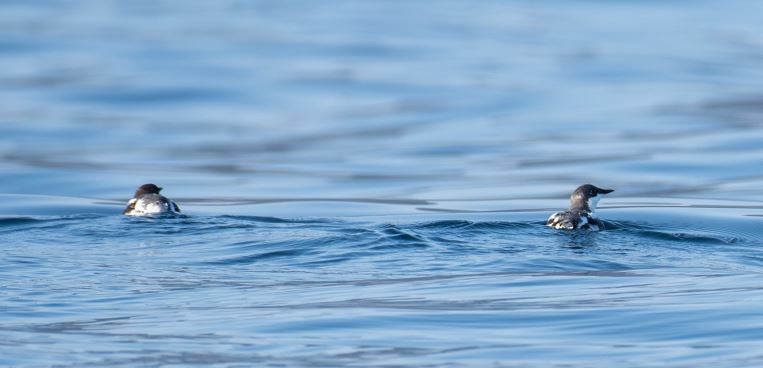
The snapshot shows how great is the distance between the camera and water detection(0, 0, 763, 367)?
24.4ft

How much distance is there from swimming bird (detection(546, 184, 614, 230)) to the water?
0.39ft

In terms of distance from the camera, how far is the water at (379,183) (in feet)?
24.4

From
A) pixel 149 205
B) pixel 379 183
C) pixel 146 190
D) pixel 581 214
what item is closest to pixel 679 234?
pixel 581 214

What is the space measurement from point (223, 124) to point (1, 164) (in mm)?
5375

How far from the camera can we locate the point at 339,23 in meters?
35.9

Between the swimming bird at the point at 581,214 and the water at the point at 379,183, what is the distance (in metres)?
0.12

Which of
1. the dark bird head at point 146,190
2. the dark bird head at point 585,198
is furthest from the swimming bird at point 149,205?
the dark bird head at point 585,198

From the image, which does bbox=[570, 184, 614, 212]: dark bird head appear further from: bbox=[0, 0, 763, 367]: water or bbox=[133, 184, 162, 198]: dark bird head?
bbox=[133, 184, 162, 198]: dark bird head

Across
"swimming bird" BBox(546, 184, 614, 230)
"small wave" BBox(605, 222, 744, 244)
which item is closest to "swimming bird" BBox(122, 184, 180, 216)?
"swimming bird" BBox(546, 184, 614, 230)

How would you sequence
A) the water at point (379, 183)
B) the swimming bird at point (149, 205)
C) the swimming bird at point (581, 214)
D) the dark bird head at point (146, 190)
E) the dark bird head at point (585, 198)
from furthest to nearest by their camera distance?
the dark bird head at point (146, 190) → the swimming bird at point (149, 205) → the dark bird head at point (585, 198) → the swimming bird at point (581, 214) → the water at point (379, 183)

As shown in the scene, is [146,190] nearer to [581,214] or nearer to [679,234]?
[581,214]

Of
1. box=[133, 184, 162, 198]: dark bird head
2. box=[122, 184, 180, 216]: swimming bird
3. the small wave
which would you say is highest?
box=[133, 184, 162, 198]: dark bird head

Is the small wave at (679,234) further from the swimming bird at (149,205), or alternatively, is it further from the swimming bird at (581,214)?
the swimming bird at (149,205)

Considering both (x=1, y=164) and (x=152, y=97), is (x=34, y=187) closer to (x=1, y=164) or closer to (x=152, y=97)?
(x=1, y=164)
